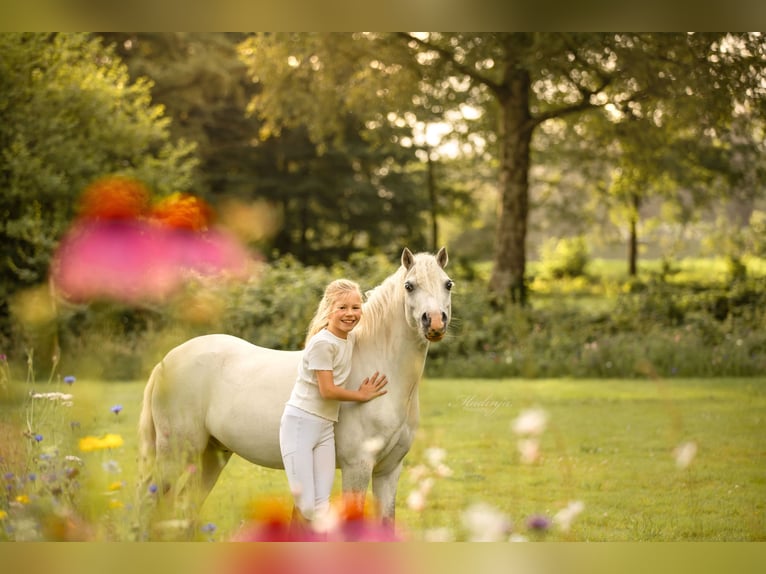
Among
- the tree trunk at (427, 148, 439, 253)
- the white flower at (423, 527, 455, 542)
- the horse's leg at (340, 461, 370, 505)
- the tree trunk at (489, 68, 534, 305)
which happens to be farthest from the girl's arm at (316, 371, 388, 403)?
the tree trunk at (427, 148, 439, 253)

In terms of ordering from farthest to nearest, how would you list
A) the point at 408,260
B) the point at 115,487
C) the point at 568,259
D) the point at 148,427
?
the point at 568,259 < the point at 148,427 < the point at 408,260 < the point at 115,487

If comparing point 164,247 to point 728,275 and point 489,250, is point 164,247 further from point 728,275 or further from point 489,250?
point 489,250

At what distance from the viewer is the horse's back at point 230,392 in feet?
12.4

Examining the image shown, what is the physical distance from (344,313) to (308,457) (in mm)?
613

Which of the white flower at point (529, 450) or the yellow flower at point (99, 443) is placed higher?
the yellow flower at point (99, 443)

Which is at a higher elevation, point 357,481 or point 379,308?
point 379,308

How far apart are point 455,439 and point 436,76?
7.09 m

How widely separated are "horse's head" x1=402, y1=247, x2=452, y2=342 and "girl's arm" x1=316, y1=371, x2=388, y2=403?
279 mm

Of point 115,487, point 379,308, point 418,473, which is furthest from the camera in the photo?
point 418,473

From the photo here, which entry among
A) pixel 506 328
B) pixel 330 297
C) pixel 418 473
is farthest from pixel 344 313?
pixel 506 328

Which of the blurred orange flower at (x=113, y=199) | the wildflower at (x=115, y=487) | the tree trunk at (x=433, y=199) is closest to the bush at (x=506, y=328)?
the blurred orange flower at (x=113, y=199)

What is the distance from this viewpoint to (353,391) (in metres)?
3.51

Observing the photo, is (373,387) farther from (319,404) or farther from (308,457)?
(308,457)

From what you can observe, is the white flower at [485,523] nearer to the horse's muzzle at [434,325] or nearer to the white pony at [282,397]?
the white pony at [282,397]
